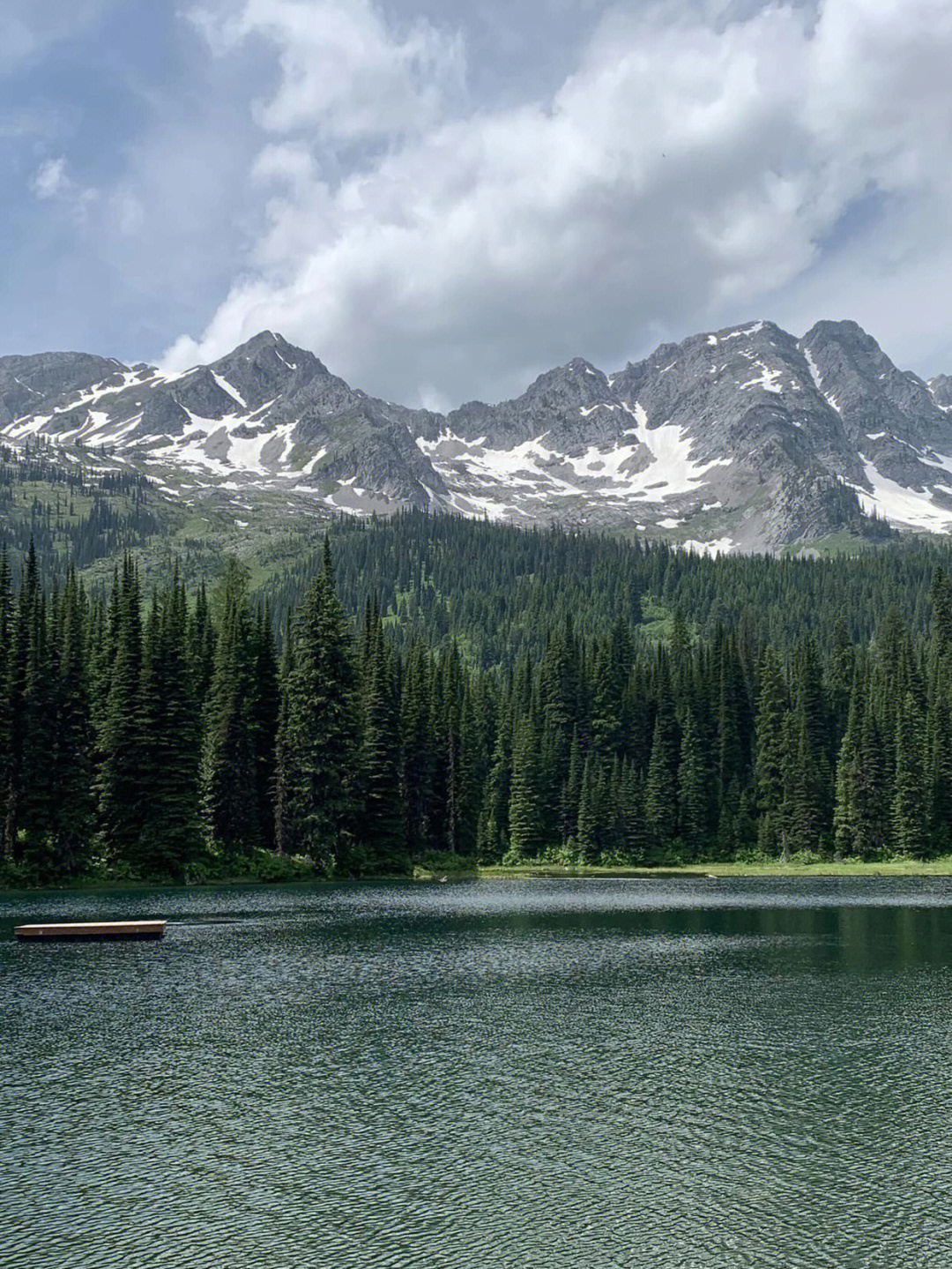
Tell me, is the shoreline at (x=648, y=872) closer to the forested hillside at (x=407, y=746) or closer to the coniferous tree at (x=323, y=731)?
the forested hillside at (x=407, y=746)

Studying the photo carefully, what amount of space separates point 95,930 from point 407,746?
252 feet

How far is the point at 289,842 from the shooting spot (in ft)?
383

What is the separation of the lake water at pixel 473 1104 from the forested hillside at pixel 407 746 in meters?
42.5

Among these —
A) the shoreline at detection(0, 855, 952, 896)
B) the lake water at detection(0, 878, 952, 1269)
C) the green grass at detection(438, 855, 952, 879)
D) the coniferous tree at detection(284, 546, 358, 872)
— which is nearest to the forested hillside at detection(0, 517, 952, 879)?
the coniferous tree at detection(284, 546, 358, 872)

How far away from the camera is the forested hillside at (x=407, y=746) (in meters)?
105

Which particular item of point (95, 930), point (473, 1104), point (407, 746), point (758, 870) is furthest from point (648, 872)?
point (473, 1104)

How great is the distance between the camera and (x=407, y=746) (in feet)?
463

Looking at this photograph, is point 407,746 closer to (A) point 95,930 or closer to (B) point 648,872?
(B) point 648,872

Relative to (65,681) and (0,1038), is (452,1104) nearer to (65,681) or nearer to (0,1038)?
(0,1038)

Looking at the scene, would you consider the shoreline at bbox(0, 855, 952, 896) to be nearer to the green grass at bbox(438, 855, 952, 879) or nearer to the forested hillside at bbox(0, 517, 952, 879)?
the green grass at bbox(438, 855, 952, 879)

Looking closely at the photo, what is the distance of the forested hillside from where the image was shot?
105 metres

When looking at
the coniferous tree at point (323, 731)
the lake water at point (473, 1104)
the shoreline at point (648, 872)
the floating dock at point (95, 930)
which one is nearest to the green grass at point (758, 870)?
the shoreline at point (648, 872)

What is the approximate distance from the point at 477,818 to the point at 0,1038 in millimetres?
113955

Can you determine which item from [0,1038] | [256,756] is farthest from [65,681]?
[0,1038]
